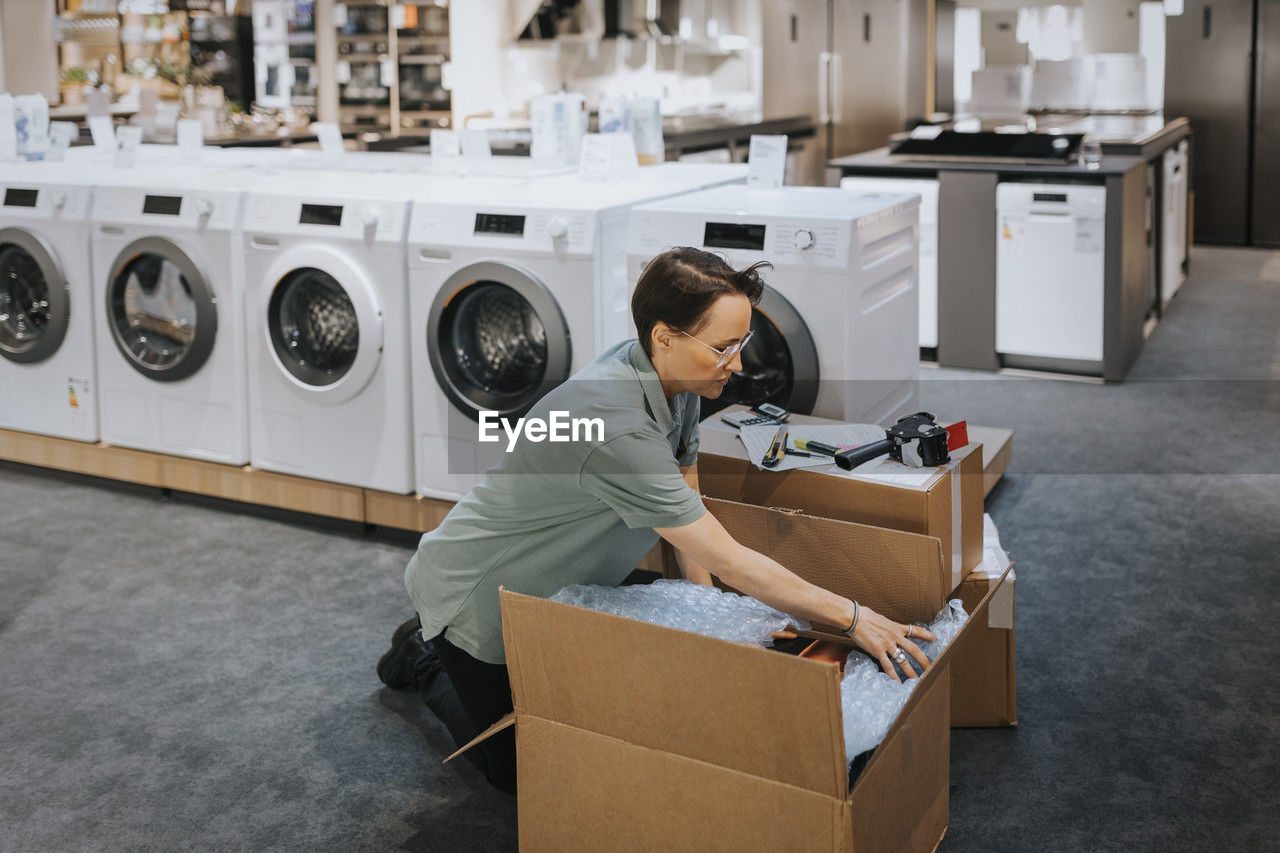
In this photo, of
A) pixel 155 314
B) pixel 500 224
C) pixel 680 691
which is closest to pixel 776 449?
pixel 680 691

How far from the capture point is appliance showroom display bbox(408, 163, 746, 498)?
134 inches

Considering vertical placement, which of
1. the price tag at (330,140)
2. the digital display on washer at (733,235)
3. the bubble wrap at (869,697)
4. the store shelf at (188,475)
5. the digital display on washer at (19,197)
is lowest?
the store shelf at (188,475)

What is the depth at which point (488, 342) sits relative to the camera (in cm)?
366

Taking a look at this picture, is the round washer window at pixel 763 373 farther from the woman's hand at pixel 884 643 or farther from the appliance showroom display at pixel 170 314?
the appliance showroom display at pixel 170 314

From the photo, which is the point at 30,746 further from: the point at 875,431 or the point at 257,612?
the point at 875,431

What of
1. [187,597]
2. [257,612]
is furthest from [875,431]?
[187,597]

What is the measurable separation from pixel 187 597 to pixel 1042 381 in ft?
11.8

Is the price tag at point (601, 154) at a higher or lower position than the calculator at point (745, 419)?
higher

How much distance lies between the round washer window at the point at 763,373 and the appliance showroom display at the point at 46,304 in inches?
89.0

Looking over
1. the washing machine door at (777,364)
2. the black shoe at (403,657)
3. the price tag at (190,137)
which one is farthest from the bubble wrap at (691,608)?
the price tag at (190,137)

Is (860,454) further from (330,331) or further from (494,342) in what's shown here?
(330,331)

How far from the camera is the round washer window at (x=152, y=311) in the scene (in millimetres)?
4152

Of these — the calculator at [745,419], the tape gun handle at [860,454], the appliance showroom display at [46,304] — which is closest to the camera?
the tape gun handle at [860,454]

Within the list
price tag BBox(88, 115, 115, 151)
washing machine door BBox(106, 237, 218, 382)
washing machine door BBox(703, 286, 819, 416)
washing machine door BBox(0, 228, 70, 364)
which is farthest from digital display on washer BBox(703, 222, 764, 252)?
price tag BBox(88, 115, 115, 151)
